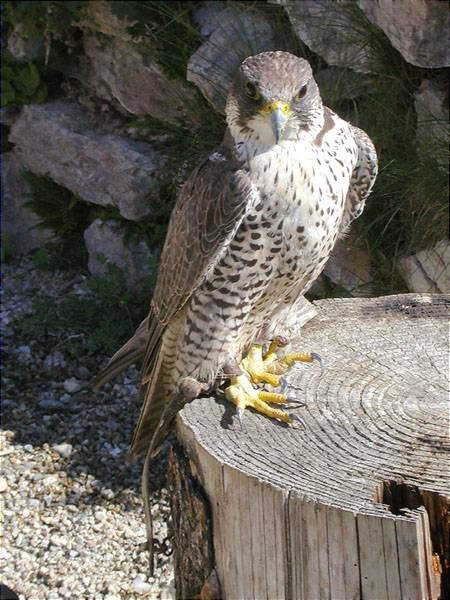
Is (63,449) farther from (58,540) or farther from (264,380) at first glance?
(264,380)

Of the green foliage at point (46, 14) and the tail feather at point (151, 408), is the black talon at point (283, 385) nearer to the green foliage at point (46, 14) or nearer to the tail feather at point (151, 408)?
the tail feather at point (151, 408)

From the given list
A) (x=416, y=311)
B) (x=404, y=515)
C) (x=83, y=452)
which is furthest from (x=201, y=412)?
(x=83, y=452)

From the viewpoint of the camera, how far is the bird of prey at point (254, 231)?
2.88 meters

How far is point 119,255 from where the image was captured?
20.1ft

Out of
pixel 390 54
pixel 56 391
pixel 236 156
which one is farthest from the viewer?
pixel 56 391

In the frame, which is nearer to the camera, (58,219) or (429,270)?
(429,270)

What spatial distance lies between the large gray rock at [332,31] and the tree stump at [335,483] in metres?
2.36

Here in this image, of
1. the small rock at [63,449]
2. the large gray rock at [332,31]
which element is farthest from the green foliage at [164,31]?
the small rock at [63,449]

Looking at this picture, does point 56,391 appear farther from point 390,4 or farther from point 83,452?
point 390,4

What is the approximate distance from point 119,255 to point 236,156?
10.5 ft

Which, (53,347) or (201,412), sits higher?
(201,412)

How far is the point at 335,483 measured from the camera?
2264mm

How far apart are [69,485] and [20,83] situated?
127 inches

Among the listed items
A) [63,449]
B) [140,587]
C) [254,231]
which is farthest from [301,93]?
[63,449]
